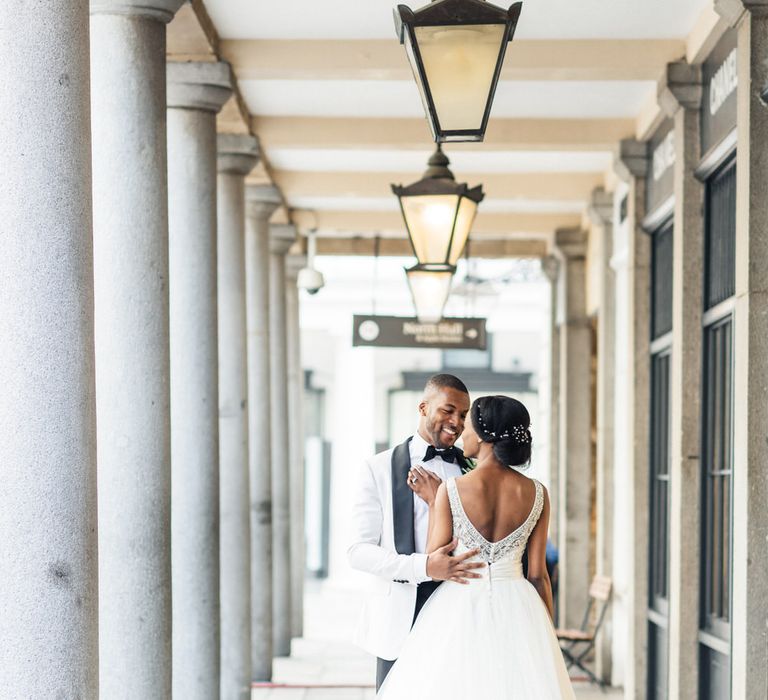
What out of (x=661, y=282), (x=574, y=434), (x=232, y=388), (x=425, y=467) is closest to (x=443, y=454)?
(x=425, y=467)

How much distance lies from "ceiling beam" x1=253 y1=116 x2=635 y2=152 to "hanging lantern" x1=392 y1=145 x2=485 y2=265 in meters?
3.18

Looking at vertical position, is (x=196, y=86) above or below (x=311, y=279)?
above

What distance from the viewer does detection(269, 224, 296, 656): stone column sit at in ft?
46.2

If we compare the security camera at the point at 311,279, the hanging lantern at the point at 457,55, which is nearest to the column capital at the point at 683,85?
the hanging lantern at the point at 457,55

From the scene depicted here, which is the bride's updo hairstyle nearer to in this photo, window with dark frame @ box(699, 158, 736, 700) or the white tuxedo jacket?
the white tuxedo jacket

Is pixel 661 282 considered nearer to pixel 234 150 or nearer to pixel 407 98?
pixel 407 98

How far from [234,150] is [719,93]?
359cm

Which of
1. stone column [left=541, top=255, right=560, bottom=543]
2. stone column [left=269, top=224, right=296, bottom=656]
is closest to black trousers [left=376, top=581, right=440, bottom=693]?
stone column [left=269, top=224, right=296, bottom=656]

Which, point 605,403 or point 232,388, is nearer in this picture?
point 232,388

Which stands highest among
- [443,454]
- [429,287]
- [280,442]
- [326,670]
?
[429,287]

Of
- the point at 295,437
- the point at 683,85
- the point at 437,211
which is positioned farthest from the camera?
the point at 295,437

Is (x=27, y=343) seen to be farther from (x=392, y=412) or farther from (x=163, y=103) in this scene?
(x=392, y=412)

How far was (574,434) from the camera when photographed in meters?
14.5

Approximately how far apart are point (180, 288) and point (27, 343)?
14.7 ft
